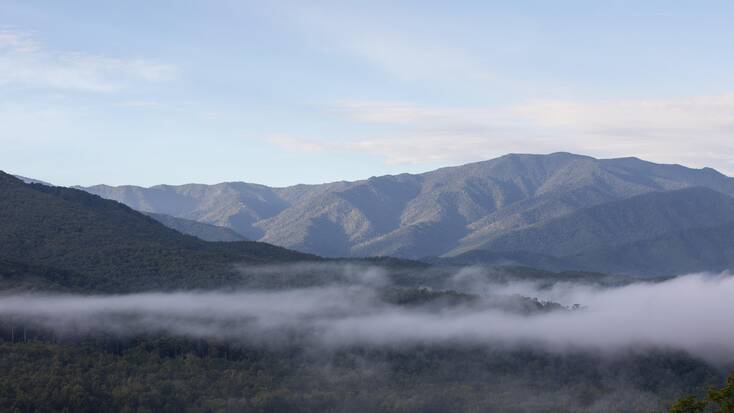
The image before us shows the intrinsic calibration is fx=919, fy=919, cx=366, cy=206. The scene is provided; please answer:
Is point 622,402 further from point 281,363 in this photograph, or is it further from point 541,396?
point 281,363

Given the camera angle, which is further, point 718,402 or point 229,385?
point 229,385

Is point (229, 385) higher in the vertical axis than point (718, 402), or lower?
lower

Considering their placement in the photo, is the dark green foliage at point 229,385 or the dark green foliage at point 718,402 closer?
the dark green foliage at point 718,402

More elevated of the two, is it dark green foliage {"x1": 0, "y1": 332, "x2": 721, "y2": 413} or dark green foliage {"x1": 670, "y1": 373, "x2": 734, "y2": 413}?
dark green foliage {"x1": 670, "y1": 373, "x2": 734, "y2": 413}

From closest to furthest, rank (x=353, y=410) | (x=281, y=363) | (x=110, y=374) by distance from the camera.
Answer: (x=110, y=374) → (x=353, y=410) → (x=281, y=363)

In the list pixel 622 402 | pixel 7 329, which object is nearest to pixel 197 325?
pixel 7 329

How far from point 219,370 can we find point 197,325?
29.7 metres

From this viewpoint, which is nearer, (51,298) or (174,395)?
(174,395)

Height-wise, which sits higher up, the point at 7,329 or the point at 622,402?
the point at 7,329

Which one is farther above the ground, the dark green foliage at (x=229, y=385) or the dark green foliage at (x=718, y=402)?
the dark green foliage at (x=718, y=402)

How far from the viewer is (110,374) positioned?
5802 inches

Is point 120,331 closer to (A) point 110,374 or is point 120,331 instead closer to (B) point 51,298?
(B) point 51,298

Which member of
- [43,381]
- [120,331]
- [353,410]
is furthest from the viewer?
[120,331]

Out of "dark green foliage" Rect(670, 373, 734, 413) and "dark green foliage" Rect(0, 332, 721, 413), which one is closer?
"dark green foliage" Rect(670, 373, 734, 413)
